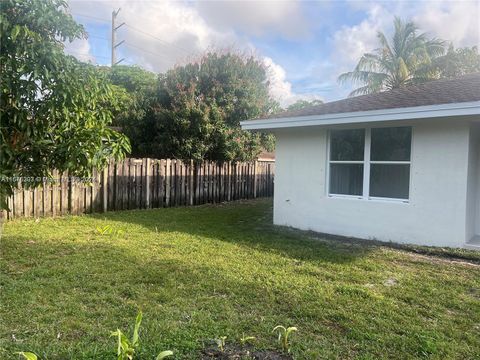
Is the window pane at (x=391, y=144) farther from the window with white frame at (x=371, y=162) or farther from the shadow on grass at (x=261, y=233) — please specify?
the shadow on grass at (x=261, y=233)

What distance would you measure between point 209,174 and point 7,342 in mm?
10266

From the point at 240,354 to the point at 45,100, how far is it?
317 cm

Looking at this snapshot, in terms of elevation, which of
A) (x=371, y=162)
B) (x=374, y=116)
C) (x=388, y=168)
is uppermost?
(x=374, y=116)

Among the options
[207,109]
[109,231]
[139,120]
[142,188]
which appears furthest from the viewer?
[139,120]

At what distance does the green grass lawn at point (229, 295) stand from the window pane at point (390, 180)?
1.20 metres

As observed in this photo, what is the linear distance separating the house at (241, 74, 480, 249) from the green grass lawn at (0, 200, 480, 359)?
0.81m

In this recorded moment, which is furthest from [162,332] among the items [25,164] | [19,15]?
[19,15]

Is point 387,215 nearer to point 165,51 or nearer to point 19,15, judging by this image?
point 19,15

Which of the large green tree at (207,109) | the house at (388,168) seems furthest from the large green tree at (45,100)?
the large green tree at (207,109)

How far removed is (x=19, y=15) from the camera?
359 cm

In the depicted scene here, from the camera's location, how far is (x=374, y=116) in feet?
22.4

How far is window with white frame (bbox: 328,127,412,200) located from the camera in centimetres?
708

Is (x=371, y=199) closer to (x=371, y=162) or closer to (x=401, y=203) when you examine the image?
(x=401, y=203)

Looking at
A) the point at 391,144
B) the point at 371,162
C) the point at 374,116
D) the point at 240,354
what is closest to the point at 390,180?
the point at 371,162
